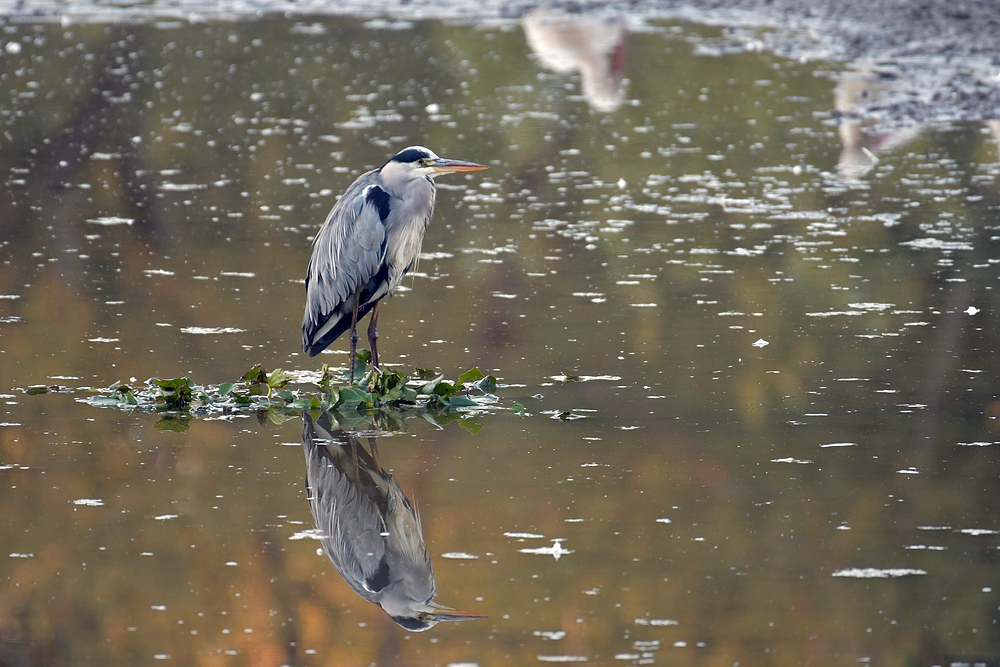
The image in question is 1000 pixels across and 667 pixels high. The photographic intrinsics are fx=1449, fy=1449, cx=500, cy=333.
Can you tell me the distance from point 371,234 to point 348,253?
132 mm

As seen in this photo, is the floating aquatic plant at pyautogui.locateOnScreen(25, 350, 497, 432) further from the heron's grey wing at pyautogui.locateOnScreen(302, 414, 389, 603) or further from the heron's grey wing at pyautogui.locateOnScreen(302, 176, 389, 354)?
the heron's grey wing at pyautogui.locateOnScreen(302, 176, 389, 354)

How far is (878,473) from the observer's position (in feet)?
16.5

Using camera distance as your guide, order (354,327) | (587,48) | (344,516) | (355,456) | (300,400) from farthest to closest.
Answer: (587,48)
(354,327)
(300,400)
(355,456)
(344,516)

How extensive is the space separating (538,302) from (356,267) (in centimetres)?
144

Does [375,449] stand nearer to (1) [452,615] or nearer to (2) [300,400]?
(2) [300,400]

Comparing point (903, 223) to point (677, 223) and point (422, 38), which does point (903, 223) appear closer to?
point (677, 223)

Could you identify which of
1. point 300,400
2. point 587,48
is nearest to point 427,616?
point 300,400

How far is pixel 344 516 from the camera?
4770mm

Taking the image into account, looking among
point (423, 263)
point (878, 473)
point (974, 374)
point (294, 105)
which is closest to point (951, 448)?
point (878, 473)

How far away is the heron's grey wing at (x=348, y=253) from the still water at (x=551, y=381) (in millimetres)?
423

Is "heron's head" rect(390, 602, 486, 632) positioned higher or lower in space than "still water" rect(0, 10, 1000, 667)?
higher

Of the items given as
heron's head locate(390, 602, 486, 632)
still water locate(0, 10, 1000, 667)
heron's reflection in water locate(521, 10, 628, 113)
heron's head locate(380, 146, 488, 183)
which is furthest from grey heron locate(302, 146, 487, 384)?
heron's reflection in water locate(521, 10, 628, 113)

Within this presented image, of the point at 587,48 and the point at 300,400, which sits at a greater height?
the point at 300,400

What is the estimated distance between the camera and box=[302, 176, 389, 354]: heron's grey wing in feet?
20.6
